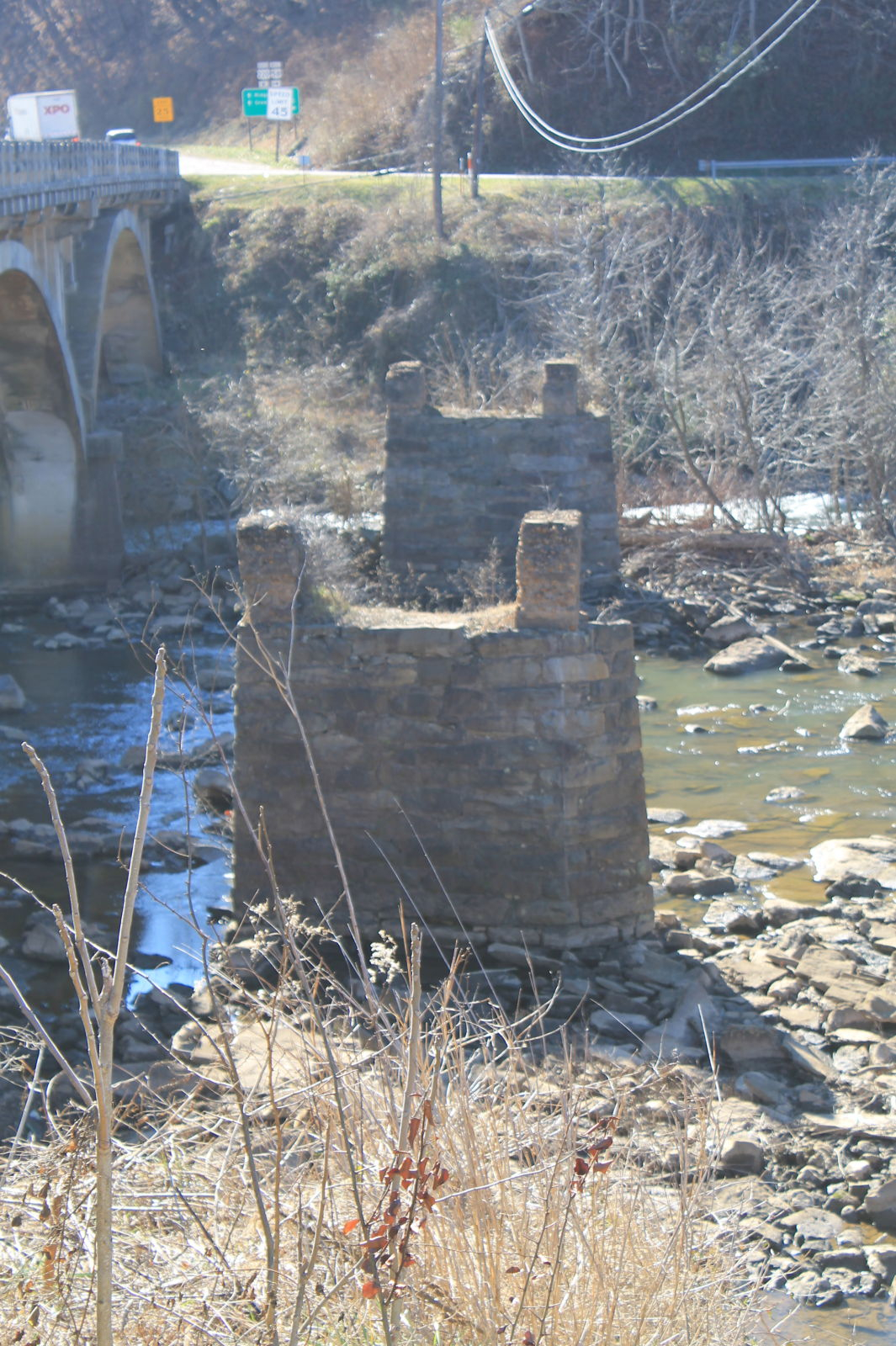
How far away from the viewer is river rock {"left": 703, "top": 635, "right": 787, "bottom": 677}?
15.8 metres

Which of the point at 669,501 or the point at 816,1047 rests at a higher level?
the point at 669,501

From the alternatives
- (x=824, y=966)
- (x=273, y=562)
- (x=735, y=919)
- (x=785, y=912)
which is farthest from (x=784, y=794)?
(x=273, y=562)

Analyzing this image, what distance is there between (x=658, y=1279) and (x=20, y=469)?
2138cm

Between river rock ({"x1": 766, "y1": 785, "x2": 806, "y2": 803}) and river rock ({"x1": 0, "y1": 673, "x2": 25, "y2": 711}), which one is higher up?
river rock ({"x1": 0, "y1": 673, "x2": 25, "y2": 711})

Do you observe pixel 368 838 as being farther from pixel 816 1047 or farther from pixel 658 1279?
pixel 658 1279

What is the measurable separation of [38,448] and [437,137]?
1253 cm

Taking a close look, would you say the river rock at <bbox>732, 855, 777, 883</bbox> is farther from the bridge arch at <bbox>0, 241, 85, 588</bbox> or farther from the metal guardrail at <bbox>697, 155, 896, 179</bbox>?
the metal guardrail at <bbox>697, 155, 896, 179</bbox>

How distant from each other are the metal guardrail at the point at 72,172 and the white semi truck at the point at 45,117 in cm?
209

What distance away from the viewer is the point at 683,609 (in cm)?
1795

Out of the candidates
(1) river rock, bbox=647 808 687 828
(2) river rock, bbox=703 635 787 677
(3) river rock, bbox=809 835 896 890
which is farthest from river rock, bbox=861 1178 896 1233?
(2) river rock, bbox=703 635 787 677

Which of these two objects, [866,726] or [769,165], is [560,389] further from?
[769,165]

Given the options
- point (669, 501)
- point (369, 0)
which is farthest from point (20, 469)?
point (369, 0)

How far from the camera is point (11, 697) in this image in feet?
51.1

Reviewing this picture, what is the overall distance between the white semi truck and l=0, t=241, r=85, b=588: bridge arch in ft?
38.8
